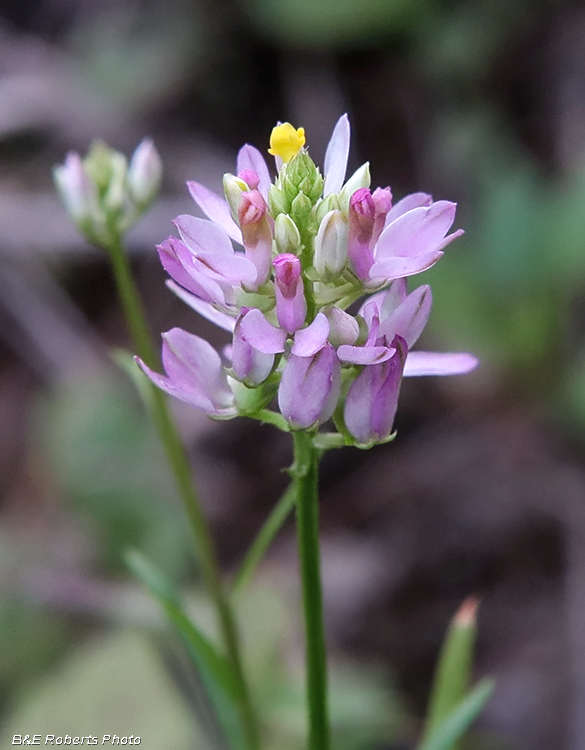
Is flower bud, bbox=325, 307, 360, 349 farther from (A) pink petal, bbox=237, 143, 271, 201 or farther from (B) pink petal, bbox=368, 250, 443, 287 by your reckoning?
(A) pink petal, bbox=237, 143, 271, 201

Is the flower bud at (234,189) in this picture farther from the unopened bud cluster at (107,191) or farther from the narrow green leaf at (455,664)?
the narrow green leaf at (455,664)

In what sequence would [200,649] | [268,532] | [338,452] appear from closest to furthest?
[200,649] → [268,532] → [338,452]

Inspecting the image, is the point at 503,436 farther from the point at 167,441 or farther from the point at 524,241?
the point at 167,441

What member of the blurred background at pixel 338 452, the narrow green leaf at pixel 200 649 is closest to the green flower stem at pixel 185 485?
the narrow green leaf at pixel 200 649

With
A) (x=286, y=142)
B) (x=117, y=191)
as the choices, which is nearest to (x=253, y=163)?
(x=286, y=142)

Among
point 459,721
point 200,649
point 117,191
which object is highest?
point 117,191

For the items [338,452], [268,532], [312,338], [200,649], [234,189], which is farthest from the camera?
[338,452]

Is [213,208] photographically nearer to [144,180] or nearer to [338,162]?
[338,162]
